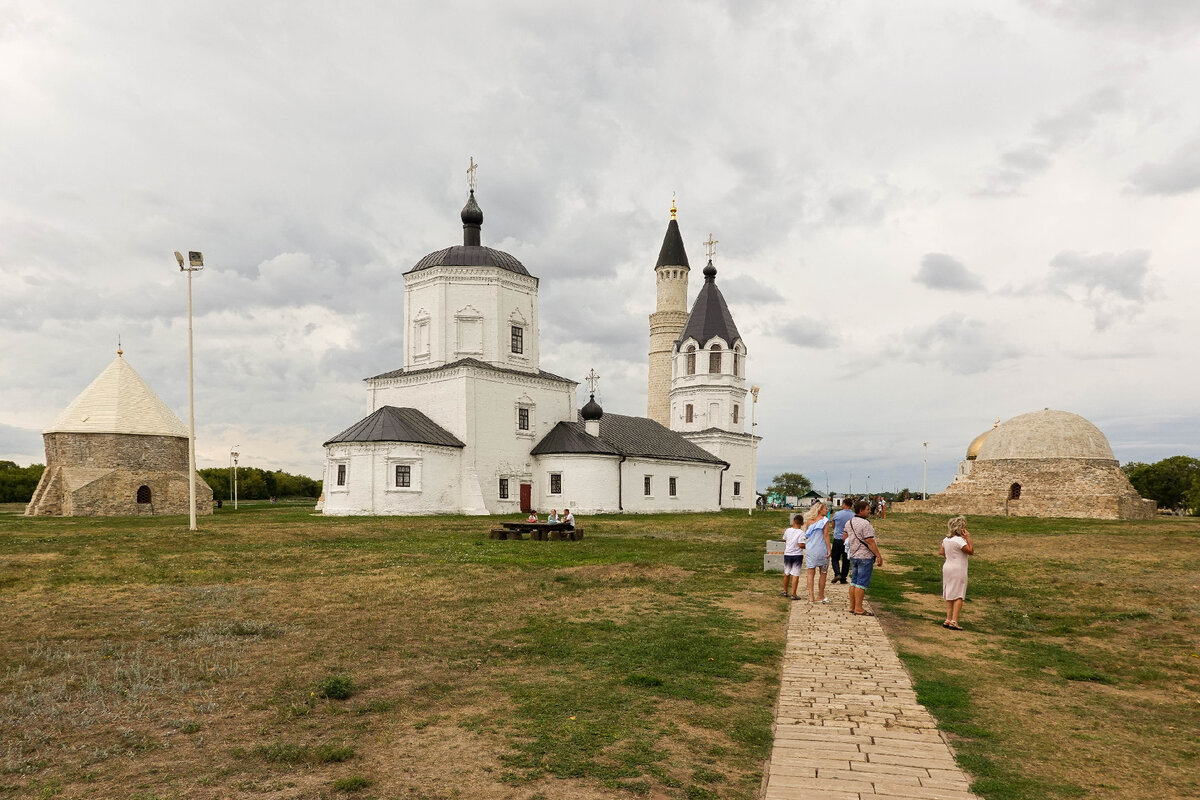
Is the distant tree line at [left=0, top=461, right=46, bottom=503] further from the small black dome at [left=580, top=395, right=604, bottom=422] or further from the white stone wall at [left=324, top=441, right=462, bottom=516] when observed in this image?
the small black dome at [left=580, top=395, right=604, bottom=422]

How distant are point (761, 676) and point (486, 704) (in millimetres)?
3200

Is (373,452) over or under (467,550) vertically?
over

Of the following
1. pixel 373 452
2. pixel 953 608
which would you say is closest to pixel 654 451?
pixel 373 452

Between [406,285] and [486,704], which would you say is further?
[406,285]

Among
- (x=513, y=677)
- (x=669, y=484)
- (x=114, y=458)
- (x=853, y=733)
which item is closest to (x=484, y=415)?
(x=669, y=484)

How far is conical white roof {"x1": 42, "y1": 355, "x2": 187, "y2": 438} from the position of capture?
39.2 meters

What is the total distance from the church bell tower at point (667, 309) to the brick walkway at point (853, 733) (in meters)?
53.5

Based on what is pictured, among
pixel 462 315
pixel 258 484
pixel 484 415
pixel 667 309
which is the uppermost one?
pixel 667 309

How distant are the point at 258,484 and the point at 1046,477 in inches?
2767

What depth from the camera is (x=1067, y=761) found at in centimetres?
622

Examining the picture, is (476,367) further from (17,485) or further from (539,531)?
(17,485)

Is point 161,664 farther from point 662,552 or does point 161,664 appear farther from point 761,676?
point 662,552

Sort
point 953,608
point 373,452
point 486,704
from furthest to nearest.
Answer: point 373,452 → point 953,608 → point 486,704

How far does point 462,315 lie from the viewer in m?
41.9
